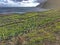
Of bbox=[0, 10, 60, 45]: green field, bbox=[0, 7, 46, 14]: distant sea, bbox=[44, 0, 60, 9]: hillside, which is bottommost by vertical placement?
bbox=[0, 10, 60, 45]: green field

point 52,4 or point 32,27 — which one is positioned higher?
point 52,4

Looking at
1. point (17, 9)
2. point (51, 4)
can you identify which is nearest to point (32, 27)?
point (17, 9)

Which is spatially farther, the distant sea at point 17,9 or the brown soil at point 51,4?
the brown soil at point 51,4

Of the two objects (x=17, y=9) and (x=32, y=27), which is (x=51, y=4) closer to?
(x=17, y=9)

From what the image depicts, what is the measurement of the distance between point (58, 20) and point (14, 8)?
0.36 meters

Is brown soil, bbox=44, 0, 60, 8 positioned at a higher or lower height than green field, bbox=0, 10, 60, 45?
higher

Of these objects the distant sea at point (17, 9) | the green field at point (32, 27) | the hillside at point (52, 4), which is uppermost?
the hillside at point (52, 4)

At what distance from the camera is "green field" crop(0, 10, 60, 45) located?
2.94ft

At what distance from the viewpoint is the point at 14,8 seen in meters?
1.26

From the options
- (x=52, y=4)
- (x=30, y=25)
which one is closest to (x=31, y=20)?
(x=30, y=25)

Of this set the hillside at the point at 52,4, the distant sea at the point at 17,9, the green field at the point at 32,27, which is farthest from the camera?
the hillside at the point at 52,4

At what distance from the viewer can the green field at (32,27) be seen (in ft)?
2.94

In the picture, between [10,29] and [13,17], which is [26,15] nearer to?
[13,17]

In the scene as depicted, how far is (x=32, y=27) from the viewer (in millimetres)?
1041
